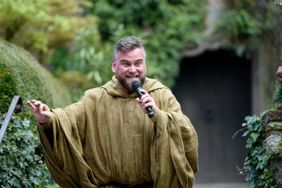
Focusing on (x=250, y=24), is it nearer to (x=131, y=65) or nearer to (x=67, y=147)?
(x=131, y=65)

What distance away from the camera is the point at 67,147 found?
7.15 m

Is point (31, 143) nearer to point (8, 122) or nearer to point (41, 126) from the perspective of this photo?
point (8, 122)

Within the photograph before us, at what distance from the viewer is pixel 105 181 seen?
723 cm

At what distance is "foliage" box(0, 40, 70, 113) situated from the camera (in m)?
8.70

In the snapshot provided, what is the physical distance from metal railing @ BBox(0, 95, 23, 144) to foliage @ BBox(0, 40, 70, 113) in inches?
3.6

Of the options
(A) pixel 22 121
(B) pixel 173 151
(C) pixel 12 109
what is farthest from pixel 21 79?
(B) pixel 173 151

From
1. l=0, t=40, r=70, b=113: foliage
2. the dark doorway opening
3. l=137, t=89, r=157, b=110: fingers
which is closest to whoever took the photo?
l=137, t=89, r=157, b=110: fingers

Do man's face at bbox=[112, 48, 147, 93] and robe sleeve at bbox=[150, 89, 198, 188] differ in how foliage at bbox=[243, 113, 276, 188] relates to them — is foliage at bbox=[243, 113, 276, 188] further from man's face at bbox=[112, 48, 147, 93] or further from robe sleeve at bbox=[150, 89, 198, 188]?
man's face at bbox=[112, 48, 147, 93]

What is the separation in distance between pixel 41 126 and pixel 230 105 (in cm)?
984

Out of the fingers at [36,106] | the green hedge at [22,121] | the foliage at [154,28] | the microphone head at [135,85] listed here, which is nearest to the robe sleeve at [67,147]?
the fingers at [36,106]

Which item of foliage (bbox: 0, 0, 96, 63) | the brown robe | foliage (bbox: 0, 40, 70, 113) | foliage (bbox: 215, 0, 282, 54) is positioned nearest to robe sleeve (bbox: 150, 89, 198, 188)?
the brown robe

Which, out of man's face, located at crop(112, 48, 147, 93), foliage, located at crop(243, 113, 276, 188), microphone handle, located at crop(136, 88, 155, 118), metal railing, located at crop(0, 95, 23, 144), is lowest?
foliage, located at crop(243, 113, 276, 188)

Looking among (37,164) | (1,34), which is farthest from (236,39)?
(37,164)

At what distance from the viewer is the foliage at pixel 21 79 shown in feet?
28.5
